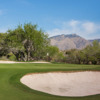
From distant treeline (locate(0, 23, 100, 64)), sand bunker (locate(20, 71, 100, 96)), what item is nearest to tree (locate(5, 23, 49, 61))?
distant treeline (locate(0, 23, 100, 64))

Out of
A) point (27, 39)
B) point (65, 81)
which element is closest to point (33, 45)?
point (27, 39)

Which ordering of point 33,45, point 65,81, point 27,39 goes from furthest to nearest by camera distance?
point 33,45 → point 27,39 → point 65,81

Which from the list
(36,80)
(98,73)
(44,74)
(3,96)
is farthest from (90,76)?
(3,96)

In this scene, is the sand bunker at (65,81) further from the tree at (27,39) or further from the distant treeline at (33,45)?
the tree at (27,39)

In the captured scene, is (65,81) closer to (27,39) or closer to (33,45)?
(27,39)

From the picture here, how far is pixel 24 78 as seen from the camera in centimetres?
1246

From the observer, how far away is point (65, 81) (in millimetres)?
13898

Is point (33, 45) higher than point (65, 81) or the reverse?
higher

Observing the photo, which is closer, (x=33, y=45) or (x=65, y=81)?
(x=65, y=81)

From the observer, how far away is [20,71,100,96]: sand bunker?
1175cm

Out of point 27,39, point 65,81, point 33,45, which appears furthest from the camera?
point 33,45

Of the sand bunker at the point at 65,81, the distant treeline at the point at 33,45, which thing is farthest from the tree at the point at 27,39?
the sand bunker at the point at 65,81

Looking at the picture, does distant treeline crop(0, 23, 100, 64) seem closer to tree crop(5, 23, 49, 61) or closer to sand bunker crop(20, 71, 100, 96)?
tree crop(5, 23, 49, 61)

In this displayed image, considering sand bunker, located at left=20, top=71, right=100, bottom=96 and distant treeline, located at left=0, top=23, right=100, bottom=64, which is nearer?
sand bunker, located at left=20, top=71, right=100, bottom=96
